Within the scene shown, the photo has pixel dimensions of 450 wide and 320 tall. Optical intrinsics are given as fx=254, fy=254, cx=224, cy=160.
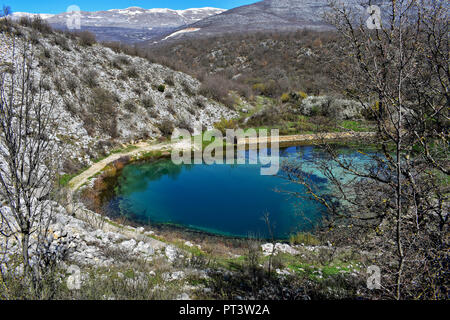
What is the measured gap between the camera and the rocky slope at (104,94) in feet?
53.8

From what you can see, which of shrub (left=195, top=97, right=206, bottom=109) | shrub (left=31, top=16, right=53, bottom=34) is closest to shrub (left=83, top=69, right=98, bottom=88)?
shrub (left=31, top=16, right=53, bottom=34)

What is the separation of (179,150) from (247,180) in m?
6.83

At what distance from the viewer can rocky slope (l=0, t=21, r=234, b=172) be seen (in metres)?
16.4

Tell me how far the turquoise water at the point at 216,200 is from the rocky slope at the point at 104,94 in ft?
13.0

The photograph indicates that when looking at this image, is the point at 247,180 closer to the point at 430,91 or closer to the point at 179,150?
the point at 179,150

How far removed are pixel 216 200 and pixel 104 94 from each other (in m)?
13.8

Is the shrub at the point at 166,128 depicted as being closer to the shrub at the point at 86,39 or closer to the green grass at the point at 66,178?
the green grass at the point at 66,178

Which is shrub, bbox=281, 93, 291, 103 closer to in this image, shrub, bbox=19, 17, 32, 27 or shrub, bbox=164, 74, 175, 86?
shrub, bbox=164, 74, 175, 86

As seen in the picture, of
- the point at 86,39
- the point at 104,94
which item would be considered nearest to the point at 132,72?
the point at 104,94

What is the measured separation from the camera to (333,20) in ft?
13.3

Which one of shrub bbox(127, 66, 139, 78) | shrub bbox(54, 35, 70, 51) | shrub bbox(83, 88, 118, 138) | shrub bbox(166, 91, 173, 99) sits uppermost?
shrub bbox(54, 35, 70, 51)

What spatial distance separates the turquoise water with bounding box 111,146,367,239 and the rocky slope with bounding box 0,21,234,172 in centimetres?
395
